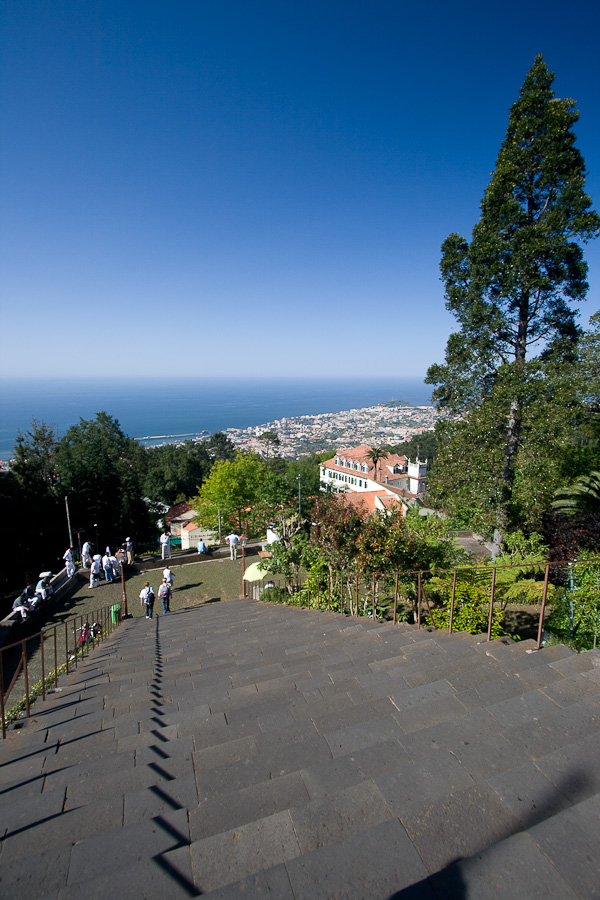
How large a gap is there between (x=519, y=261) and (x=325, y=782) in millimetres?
11832

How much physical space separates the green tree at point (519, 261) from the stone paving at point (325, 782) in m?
8.18

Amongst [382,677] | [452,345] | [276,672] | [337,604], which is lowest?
[337,604]

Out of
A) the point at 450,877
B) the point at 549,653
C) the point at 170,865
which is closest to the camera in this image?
the point at 450,877

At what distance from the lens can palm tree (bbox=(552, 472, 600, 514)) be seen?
11.6 meters

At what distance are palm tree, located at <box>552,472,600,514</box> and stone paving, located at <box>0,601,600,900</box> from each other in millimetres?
9073

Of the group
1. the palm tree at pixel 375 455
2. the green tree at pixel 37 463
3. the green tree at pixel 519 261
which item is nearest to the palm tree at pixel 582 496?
the green tree at pixel 519 261

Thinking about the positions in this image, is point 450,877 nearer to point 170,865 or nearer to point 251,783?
point 170,865

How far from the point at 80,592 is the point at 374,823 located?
50.9 ft

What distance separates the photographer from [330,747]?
310cm

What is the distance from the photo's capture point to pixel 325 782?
105 inches

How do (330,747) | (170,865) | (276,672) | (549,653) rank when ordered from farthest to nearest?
(276,672) → (549,653) → (330,747) → (170,865)

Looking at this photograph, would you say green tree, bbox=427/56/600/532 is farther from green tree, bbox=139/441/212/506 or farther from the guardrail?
green tree, bbox=139/441/212/506

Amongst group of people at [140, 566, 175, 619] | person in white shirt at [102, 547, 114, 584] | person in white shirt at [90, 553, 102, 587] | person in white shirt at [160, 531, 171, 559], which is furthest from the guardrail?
person in white shirt at [160, 531, 171, 559]

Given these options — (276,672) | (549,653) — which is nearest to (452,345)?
(549,653)
